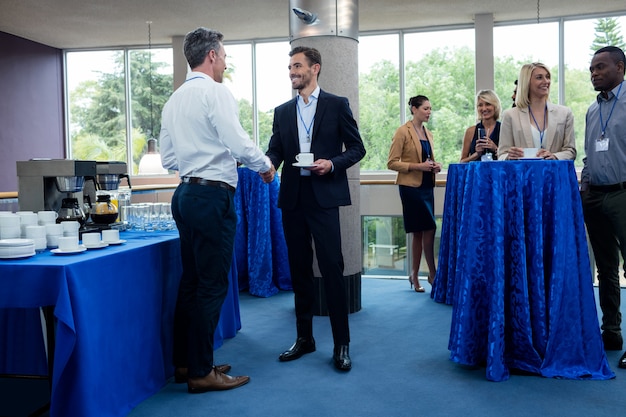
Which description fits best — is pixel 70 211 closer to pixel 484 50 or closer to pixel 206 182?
pixel 206 182

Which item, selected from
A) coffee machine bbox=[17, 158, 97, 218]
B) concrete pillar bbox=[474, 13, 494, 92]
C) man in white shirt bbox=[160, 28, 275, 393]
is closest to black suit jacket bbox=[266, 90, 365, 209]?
man in white shirt bbox=[160, 28, 275, 393]

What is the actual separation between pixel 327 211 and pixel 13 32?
Result: 8.04 metres

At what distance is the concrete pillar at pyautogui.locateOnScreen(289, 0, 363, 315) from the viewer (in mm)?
4348

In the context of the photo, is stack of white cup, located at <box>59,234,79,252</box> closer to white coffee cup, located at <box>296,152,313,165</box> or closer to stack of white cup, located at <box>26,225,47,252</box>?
stack of white cup, located at <box>26,225,47,252</box>

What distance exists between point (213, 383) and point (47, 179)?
130 centimetres

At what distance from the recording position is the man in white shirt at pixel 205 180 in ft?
8.87

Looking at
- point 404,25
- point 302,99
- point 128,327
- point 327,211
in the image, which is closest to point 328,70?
point 302,99

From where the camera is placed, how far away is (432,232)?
5.20 metres

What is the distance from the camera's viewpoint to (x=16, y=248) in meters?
2.27

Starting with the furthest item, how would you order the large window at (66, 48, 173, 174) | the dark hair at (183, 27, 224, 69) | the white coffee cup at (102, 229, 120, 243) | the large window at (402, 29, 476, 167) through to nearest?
the large window at (66, 48, 173, 174) < the large window at (402, 29, 476, 167) < the dark hair at (183, 27, 224, 69) < the white coffee cup at (102, 229, 120, 243)

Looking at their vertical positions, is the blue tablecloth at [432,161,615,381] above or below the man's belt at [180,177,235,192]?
below

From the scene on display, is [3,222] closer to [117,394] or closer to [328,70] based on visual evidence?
[117,394]

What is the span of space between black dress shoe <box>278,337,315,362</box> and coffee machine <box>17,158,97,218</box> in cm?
141

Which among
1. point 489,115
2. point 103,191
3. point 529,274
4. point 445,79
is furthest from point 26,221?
point 445,79
